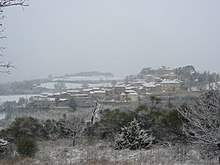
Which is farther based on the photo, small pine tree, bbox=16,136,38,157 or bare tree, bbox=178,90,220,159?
small pine tree, bbox=16,136,38,157

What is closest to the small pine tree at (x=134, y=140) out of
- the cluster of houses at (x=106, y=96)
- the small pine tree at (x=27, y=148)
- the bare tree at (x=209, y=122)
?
the small pine tree at (x=27, y=148)

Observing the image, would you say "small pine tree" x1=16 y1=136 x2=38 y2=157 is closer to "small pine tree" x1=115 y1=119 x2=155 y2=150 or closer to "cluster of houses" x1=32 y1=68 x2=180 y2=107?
"small pine tree" x1=115 y1=119 x2=155 y2=150

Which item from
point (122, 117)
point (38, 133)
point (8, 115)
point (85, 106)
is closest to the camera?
point (122, 117)

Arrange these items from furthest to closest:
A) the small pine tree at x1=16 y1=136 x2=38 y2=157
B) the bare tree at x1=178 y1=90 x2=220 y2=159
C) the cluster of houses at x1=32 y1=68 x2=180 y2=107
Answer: the cluster of houses at x1=32 y1=68 x2=180 y2=107
the small pine tree at x1=16 y1=136 x2=38 y2=157
the bare tree at x1=178 y1=90 x2=220 y2=159

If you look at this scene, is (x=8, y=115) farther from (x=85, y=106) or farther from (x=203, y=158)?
(x=203, y=158)

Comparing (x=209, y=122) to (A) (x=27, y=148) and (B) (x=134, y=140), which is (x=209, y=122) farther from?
(B) (x=134, y=140)

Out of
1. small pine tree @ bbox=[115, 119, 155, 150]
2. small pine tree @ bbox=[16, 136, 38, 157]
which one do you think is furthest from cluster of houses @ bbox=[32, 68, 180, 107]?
small pine tree @ bbox=[16, 136, 38, 157]

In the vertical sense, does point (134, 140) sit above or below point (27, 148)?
below

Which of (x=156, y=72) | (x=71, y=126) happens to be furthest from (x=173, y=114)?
(x=156, y=72)

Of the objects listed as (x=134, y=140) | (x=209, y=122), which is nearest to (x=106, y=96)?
(x=134, y=140)

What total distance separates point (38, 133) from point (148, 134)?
748cm

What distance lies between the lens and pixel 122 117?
61.8ft

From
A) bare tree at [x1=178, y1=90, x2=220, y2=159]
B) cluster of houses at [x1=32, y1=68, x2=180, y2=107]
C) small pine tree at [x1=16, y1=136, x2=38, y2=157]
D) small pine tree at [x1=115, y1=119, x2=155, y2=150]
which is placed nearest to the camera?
bare tree at [x1=178, y1=90, x2=220, y2=159]

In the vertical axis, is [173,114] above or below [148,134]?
above
